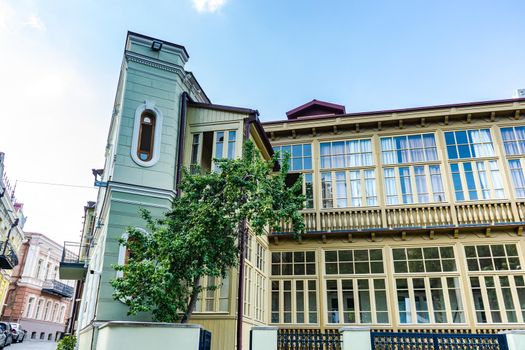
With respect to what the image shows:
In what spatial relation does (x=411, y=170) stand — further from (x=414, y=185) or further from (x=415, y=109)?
(x=415, y=109)

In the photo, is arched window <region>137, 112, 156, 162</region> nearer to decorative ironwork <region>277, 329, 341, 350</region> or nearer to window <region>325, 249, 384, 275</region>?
decorative ironwork <region>277, 329, 341, 350</region>

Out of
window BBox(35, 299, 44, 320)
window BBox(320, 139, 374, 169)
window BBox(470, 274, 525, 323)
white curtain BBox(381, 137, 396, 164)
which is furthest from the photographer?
window BBox(35, 299, 44, 320)

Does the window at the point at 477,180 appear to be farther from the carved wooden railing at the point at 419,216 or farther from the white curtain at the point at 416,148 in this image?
the white curtain at the point at 416,148

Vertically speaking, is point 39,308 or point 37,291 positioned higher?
point 37,291

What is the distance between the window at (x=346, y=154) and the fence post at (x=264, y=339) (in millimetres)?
8303

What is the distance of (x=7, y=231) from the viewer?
2819 cm

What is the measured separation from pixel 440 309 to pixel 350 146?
6.54 m

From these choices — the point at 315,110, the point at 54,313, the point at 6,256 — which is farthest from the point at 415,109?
the point at 54,313

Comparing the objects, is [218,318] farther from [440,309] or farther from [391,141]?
[391,141]

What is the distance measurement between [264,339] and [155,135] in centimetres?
610

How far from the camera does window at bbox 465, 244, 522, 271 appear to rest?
43.7 feet

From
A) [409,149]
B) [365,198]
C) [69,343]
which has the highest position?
[409,149]

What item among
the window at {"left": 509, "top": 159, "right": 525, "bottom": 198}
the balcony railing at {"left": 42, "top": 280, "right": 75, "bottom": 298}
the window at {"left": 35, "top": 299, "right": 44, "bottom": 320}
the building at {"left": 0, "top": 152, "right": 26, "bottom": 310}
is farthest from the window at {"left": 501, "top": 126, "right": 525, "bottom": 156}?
the window at {"left": 35, "top": 299, "right": 44, "bottom": 320}

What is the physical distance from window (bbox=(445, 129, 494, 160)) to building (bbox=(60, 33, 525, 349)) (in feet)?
0.13
